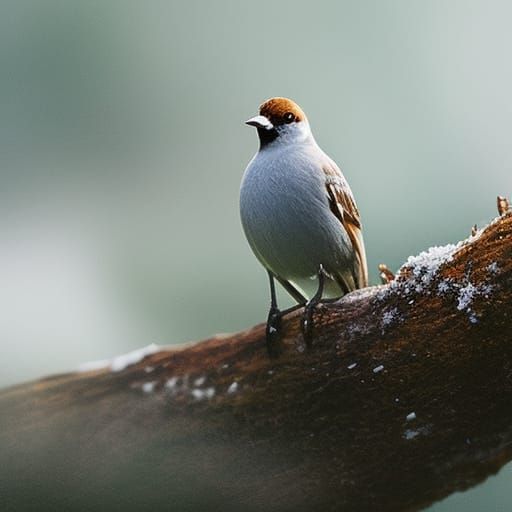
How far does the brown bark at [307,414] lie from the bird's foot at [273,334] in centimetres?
3

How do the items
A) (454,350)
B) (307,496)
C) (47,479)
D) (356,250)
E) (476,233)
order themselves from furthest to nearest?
(356,250) → (47,479) → (307,496) → (476,233) → (454,350)

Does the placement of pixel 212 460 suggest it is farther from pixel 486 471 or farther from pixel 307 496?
pixel 486 471

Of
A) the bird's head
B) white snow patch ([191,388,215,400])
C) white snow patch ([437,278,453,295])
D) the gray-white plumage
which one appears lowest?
white snow patch ([191,388,215,400])

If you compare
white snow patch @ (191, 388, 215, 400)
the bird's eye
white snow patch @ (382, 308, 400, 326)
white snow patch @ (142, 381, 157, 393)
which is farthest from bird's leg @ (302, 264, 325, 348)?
the bird's eye

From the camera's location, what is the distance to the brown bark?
7.68 ft

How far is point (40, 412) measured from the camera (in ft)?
9.70

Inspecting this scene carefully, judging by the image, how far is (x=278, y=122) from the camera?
3.01 meters

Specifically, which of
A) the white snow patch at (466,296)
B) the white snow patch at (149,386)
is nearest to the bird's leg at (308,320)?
the white snow patch at (466,296)

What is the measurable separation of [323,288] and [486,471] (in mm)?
901

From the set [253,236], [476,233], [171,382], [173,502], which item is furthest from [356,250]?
[173,502]

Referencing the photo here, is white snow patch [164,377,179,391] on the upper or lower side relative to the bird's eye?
lower

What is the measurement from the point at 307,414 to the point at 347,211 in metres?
0.91

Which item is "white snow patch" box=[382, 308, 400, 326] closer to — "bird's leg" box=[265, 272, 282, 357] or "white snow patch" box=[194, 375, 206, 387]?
"bird's leg" box=[265, 272, 282, 357]

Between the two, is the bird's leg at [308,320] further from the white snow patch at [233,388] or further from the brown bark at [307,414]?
the white snow patch at [233,388]
